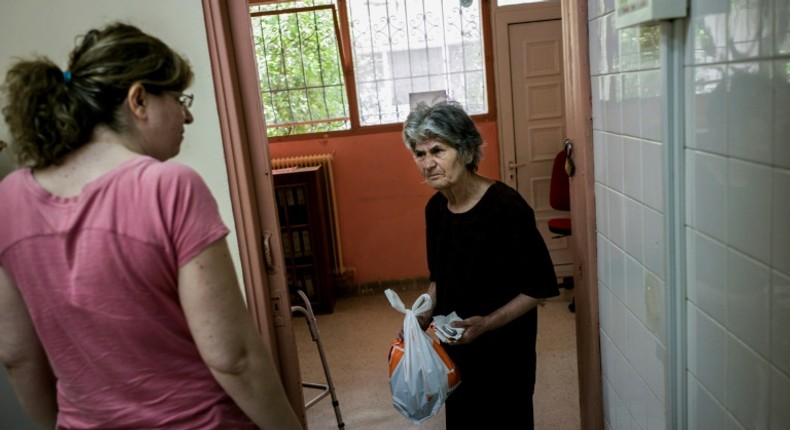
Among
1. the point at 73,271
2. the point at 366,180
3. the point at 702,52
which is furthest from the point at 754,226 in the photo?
the point at 366,180

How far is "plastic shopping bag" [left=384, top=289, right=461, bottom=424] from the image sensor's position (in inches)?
72.2

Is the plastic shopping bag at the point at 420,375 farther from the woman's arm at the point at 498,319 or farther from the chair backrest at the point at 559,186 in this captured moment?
the chair backrest at the point at 559,186

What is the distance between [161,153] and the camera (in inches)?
43.6

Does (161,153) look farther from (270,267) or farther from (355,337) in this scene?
(355,337)

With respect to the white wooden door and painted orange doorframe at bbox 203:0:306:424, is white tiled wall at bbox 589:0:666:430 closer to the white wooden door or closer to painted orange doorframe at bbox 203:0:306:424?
painted orange doorframe at bbox 203:0:306:424

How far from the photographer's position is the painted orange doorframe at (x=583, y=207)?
1.76 metres

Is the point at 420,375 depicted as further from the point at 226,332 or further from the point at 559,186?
the point at 559,186

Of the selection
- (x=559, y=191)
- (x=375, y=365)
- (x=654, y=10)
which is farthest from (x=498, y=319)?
(x=559, y=191)

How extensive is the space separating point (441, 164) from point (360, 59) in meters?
2.93

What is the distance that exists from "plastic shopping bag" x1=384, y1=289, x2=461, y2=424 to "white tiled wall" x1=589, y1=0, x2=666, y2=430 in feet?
1.62

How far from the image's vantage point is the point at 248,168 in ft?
6.20

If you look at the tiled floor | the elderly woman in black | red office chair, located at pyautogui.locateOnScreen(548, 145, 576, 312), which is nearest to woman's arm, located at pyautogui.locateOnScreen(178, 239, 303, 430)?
the elderly woman in black

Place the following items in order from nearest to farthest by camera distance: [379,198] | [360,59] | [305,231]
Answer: [305,231] → [360,59] → [379,198]

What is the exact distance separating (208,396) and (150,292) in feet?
0.75
